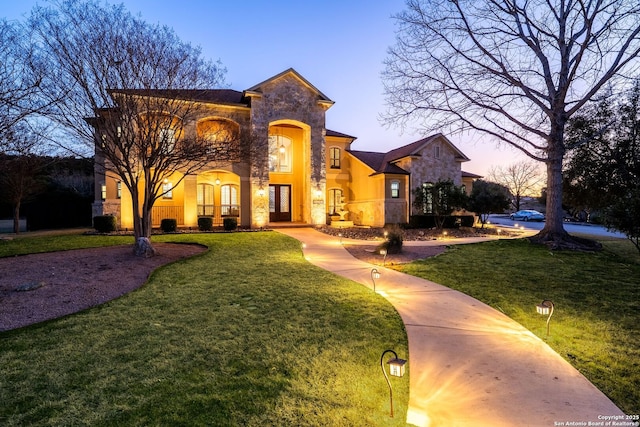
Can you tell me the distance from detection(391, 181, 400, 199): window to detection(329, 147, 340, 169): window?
15.1ft

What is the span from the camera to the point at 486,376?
127 inches

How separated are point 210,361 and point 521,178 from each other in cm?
5459

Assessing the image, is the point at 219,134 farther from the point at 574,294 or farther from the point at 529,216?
the point at 529,216

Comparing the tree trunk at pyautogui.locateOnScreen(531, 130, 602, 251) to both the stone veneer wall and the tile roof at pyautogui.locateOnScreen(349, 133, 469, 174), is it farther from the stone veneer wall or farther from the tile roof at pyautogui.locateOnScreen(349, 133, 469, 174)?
the tile roof at pyautogui.locateOnScreen(349, 133, 469, 174)

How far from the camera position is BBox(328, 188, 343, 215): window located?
77.5 ft

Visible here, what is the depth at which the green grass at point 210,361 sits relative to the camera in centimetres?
263

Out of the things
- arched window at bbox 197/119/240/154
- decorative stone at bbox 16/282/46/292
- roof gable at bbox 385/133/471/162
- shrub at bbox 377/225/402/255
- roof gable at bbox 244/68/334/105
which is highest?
roof gable at bbox 244/68/334/105

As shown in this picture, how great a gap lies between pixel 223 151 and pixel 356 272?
21.6 ft

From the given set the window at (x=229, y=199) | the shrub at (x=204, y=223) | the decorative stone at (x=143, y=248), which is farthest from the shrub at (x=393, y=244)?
the window at (x=229, y=199)

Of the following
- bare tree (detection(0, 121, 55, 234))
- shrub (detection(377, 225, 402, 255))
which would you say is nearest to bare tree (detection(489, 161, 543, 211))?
shrub (detection(377, 225, 402, 255))

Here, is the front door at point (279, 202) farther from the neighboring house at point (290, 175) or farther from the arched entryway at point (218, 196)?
the arched entryway at point (218, 196)

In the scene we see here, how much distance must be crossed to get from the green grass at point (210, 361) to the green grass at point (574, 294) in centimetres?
204

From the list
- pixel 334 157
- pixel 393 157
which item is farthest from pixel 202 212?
pixel 393 157

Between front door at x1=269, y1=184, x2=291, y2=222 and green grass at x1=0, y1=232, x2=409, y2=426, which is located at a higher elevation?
front door at x1=269, y1=184, x2=291, y2=222
